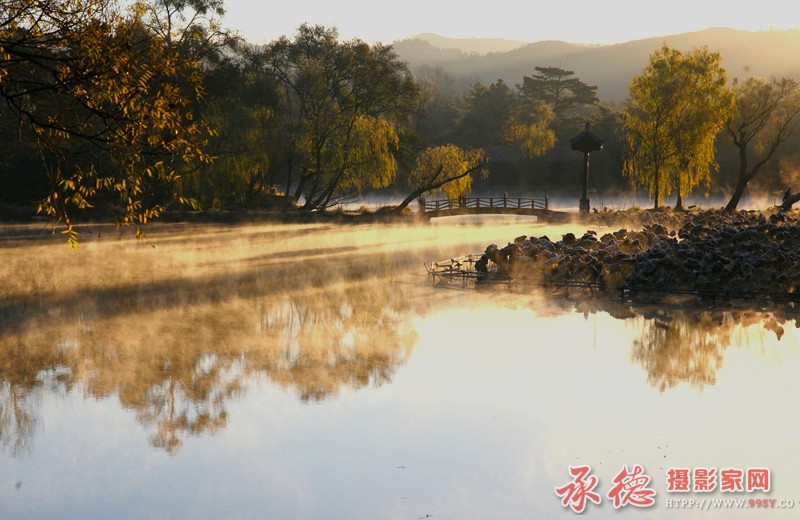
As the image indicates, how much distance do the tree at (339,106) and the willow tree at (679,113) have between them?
12.2m

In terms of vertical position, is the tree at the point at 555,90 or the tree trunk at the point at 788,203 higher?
the tree at the point at 555,90

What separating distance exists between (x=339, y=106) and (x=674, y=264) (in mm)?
31442

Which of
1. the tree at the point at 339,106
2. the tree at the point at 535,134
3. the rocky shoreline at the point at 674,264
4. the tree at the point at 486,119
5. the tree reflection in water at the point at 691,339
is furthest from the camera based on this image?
the tree at the point at 486,119

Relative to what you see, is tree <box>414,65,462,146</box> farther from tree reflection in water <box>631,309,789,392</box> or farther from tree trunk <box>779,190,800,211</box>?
tree reflection in water <box>631,309,789,392</box>

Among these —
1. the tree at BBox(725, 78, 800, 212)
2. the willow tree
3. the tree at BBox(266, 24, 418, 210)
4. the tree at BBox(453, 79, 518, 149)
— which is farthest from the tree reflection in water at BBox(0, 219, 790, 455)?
the tree at BBox(453, 79, 518, 149)

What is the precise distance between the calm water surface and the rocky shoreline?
60.6 inches

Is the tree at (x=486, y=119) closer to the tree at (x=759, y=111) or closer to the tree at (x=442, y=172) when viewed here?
the tree at (x=442, y=172)

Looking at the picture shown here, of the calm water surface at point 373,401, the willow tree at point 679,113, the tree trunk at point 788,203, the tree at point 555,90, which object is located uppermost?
the tree at point 555,90

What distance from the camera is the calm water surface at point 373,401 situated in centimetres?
749

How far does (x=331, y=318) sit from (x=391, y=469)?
8015 millimetres

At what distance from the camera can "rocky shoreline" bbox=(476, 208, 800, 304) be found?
59.9 feet

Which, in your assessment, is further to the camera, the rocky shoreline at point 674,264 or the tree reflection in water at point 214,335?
the rocky shoreline at point 674,264

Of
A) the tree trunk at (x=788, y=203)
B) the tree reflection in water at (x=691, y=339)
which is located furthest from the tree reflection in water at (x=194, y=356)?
the tree trunk at (x=788, y=203)

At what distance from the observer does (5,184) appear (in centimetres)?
4134
